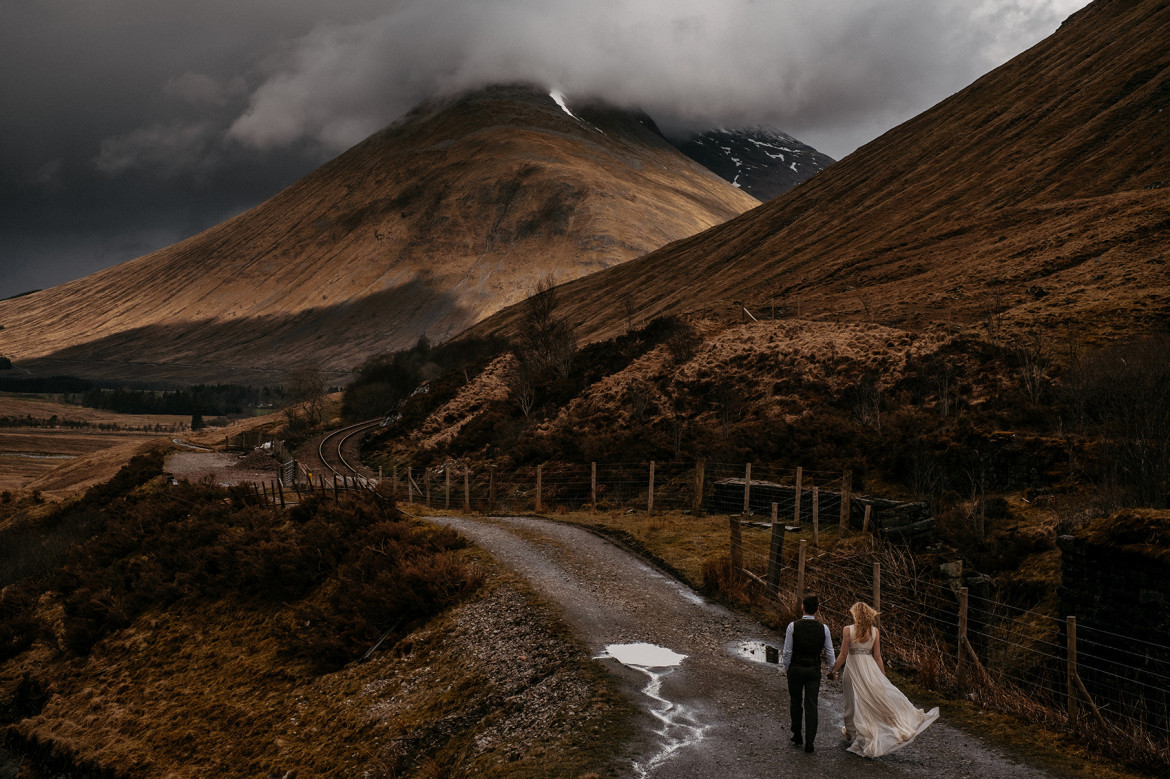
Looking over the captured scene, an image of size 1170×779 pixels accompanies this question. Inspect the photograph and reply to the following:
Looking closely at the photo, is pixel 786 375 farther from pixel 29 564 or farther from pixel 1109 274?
pixel 29 564

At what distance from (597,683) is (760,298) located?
2005 inches

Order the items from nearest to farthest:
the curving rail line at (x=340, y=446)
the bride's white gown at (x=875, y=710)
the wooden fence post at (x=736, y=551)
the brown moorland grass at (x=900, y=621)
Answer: the bride's white gown at (x=875, y=710)
the brown moorland grass at (x=900, y=621)
the wooden fence post at (x=736, y=551)
the curving rail line at (x=340, y=446)

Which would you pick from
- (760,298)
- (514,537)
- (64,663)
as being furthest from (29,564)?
(760,298)

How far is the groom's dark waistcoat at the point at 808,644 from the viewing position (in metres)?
9.58

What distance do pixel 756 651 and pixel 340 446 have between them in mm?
49003

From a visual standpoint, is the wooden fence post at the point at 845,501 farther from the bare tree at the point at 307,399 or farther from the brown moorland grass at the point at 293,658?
the bare tree at the point at 307,399

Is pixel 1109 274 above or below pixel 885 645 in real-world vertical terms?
above

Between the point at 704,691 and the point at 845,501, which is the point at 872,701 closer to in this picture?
the point at 704,691

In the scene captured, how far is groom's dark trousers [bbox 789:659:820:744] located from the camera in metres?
9.53

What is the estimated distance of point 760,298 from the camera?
60062mm

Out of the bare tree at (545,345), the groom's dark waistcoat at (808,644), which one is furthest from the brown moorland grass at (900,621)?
the bare tree at (545,345)

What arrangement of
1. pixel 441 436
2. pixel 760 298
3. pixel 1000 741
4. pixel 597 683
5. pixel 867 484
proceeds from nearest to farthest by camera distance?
pixel 1000 741 → pixel 597 683 → pixel 867 484 → pixel 441 436 → pixel 760 298

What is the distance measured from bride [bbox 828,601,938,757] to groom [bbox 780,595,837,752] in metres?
0.23

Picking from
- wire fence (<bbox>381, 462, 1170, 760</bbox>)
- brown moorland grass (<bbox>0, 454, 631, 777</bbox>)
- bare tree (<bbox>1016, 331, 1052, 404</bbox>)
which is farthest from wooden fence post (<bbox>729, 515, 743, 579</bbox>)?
bare tree (<bbox>1016, 331, 1052, 404</bbox>)
